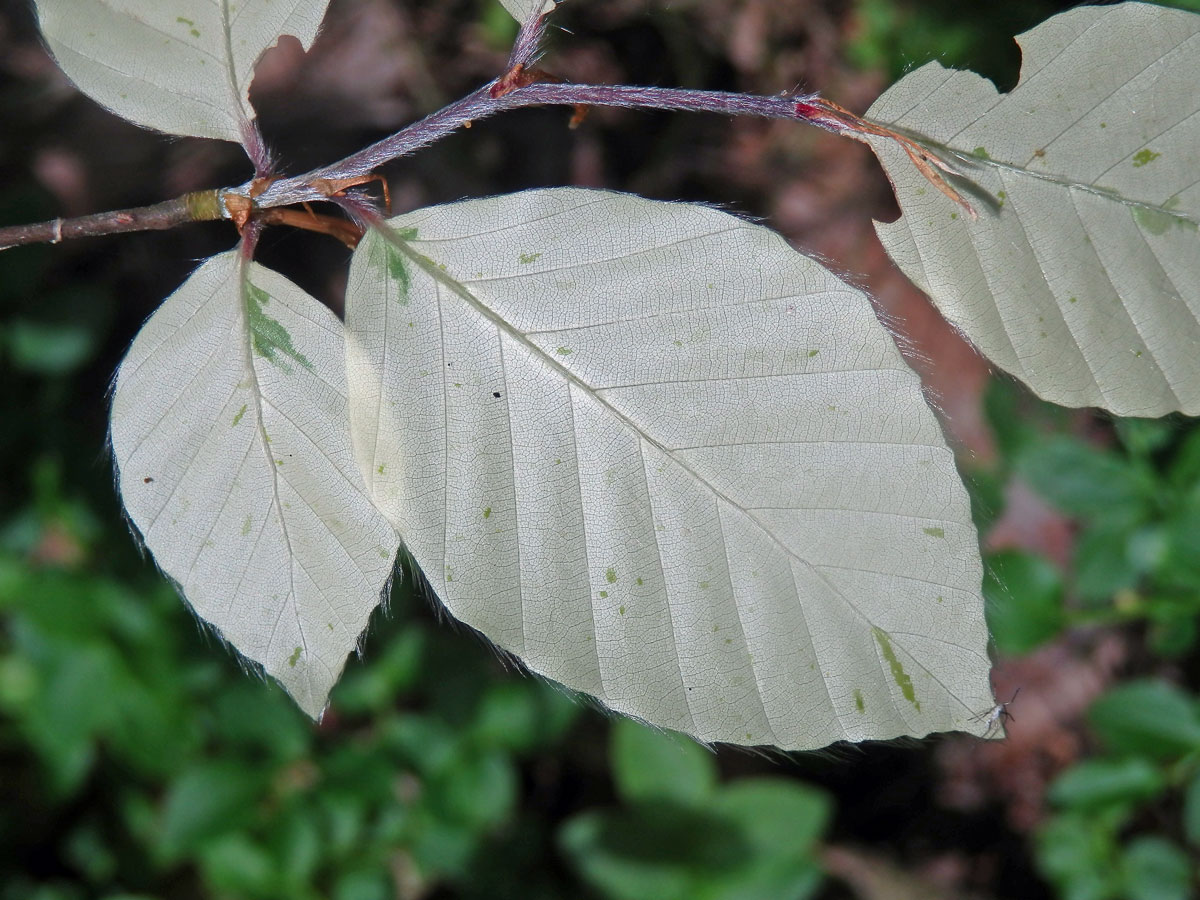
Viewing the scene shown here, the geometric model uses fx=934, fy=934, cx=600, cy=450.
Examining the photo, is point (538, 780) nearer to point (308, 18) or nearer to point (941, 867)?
point (941, 867)

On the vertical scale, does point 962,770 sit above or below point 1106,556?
below

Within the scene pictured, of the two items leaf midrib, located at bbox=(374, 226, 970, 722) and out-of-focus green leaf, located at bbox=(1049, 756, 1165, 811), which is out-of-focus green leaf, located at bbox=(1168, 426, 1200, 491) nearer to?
out-of-focus green leaf, located at bbox=(1049, 756, 1165, 811)

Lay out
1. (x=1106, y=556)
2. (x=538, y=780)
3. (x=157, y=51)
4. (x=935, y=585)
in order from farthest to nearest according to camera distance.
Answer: (x=538, y=780)
(x=1106, y=556)
(x=157, y=51)
(x=935, y=585)

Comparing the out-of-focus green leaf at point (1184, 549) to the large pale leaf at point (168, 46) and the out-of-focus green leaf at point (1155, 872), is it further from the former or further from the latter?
the large pale leaf at point (168, 46)

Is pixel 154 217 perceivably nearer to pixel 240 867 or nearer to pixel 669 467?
pixel 669 467

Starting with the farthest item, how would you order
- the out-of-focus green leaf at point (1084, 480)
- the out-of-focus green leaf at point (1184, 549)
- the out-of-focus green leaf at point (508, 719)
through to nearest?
the out-of-focus green leaf at point (508, 719) → the out-of-focus green leaf at point (1084, 480) → the out-of-focus green leaf at point (1184, 549)

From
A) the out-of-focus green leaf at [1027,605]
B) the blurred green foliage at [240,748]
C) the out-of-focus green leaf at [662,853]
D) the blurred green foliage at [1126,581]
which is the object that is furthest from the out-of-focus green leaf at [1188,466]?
the out-of-focus green leaf at [662,853]

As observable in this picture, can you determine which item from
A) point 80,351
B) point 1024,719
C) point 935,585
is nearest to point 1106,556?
point 1024,719
